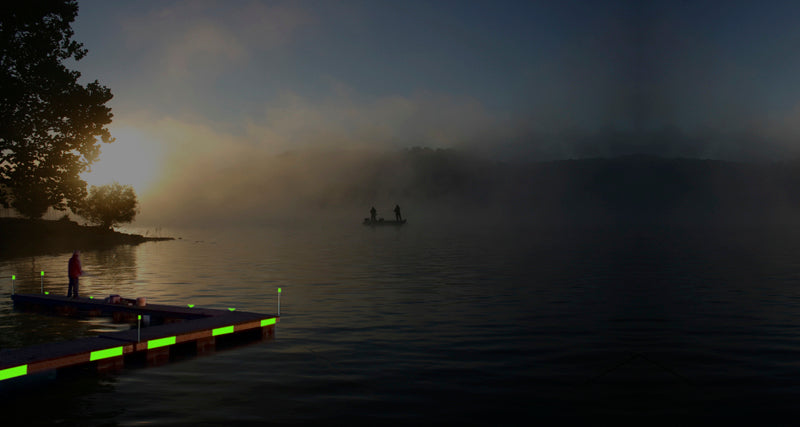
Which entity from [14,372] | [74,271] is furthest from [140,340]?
[74,271]

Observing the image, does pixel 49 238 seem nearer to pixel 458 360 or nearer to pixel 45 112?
→ pixel 45 112

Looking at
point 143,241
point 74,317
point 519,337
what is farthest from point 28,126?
point 143,241

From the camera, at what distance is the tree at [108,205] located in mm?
118812

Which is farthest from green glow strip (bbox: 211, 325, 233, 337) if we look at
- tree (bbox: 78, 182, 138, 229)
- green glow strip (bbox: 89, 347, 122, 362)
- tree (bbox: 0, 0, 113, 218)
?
tree (bbox: 78, 182, 138, 229)

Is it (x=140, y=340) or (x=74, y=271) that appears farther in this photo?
(x=74, y=271)

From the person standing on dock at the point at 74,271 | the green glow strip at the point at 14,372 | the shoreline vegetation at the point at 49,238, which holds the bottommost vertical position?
the green glow strip at the point at 14,372

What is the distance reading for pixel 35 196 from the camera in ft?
170

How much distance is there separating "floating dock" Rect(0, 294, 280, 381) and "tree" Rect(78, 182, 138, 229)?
9690 cm

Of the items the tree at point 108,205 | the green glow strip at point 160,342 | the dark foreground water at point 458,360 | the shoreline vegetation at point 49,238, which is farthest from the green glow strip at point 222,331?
the tree at point 108,205

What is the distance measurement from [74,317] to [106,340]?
41.1 ft

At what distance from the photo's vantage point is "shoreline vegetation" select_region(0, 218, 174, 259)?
85188 millimetres

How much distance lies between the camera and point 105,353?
18.2m

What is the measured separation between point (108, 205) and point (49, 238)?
972 inches

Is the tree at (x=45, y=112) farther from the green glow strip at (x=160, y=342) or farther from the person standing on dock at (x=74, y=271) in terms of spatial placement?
the green glow strip at (x=160, y=342)
